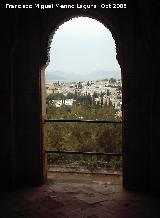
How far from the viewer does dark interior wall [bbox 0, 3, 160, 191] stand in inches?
221

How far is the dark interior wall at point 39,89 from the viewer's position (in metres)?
5.61

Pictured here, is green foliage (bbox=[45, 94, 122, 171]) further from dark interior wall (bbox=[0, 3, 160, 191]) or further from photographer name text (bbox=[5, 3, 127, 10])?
photographer name text (bbox=[5, 3, 127, 10])

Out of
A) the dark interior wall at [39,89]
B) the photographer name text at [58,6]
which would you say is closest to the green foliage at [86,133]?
the dark interior wall at [39,89]

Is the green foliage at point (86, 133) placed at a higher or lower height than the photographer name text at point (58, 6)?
lower

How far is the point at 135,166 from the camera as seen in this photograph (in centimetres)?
580

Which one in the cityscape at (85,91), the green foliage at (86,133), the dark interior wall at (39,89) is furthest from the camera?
the cityscape at (85,91)

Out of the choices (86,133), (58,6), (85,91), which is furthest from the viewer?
(85,91)

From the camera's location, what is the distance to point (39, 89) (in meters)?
5.99

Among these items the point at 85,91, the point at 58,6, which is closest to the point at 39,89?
the point at 58,6

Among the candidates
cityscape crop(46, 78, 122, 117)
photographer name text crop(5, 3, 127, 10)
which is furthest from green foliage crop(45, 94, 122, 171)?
photographer name text crop(5, 3, 127, 10)

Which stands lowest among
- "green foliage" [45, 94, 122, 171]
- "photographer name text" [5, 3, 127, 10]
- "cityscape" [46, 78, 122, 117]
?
"green foliage" [45, 94, 122, 171]

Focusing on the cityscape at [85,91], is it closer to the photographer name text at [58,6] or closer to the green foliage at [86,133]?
the green foliage at [86,133]

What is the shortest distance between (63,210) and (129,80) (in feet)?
8.12

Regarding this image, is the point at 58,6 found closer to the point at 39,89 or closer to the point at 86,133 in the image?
the point at 39,89
